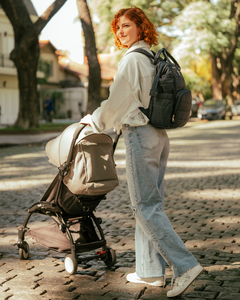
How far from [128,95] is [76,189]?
2.98 feet

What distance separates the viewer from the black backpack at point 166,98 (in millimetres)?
3105

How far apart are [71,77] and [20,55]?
89.4ft

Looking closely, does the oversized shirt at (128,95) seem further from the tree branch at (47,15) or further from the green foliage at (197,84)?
the green foliage at (197,84)

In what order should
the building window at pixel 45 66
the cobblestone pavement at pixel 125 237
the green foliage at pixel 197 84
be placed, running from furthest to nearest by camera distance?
the green foliage at pixel 197 84 → the building window at pixel 45 66 → the cobblestone pavement at pixel 125 237

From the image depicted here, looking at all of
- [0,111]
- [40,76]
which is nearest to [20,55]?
[0,111]

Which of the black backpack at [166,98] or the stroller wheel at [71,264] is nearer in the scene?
the black backpack at [166,98]

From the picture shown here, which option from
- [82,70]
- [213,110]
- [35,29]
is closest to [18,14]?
[35,29]

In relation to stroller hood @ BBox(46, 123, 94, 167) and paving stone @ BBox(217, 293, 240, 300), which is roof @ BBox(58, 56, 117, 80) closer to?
stroller hood @ BBox(46, 123, 94, 167)

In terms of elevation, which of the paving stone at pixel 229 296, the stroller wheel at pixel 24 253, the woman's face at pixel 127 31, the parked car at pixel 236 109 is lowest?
the parked car at pixel 236 109

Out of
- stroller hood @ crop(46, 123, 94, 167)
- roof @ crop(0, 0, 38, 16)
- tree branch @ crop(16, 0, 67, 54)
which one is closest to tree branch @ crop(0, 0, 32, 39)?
tree branch @ crop(16, 0, 67, 54)

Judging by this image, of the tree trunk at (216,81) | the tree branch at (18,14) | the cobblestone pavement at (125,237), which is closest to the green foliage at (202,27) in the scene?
the tree trunk at (216,81)

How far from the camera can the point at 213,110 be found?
31.8 metres

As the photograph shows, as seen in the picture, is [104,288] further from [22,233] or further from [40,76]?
[40,76]

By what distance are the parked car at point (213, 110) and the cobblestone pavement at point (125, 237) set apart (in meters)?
21.4
